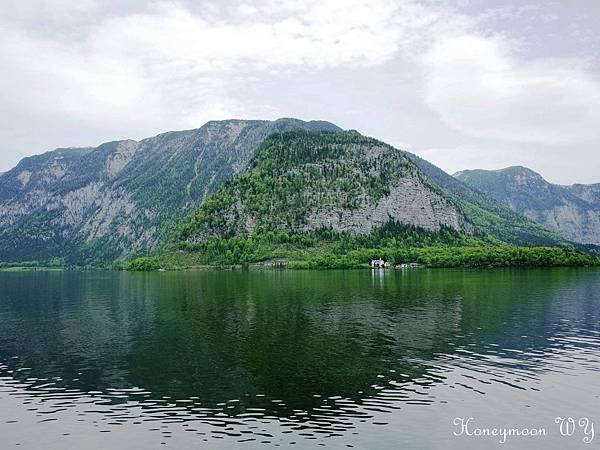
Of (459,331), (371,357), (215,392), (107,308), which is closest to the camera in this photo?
(215,392)

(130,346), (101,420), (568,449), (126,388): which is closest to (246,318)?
(130,346)

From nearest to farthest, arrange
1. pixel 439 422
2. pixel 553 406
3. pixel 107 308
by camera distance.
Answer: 1. pixel 439 422
2. pixel 553 406
3. pixel 107 308

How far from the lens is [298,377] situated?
171 ft

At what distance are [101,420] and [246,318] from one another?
51465mm

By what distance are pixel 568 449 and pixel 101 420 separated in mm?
34937

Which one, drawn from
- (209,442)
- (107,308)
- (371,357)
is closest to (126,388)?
(209,442)

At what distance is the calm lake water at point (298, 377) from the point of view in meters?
38.1

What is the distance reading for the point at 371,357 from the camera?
60594 millimetres

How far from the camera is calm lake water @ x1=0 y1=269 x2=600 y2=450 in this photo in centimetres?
3812

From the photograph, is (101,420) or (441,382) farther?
(441,382)

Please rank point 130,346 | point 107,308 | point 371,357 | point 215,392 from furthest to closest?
point 107,308 < point 130,346 < point 371,357 < point 215,392

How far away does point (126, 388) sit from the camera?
49719mm

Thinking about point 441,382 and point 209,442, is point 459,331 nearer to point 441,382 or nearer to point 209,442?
point 441,382

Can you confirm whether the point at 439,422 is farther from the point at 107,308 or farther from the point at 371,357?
the point at 107,308
